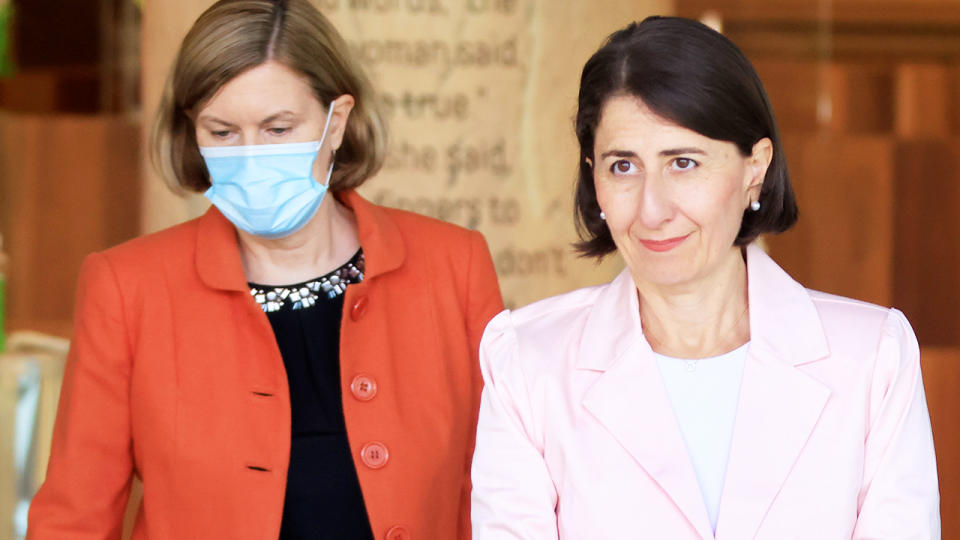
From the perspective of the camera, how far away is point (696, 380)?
2.03 metres

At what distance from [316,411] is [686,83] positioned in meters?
0.90

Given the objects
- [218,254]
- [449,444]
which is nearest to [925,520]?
[449,444]

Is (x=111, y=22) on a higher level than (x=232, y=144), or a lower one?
higher

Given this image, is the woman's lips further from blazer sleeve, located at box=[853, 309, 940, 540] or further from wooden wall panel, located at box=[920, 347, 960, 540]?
wooden wall panel, located at box=[920, 347, 960, 540]

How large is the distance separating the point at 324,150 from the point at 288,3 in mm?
291

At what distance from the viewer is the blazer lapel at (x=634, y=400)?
6.31ft

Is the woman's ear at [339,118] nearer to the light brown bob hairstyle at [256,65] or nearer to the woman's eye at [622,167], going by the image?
the light brown bob hairstyle at [256,65]

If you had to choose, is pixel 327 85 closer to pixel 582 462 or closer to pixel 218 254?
pixel 218 254

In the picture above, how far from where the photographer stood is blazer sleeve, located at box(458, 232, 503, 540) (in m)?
2.48

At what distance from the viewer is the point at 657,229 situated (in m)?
1.94

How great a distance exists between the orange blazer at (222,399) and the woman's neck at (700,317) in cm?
51

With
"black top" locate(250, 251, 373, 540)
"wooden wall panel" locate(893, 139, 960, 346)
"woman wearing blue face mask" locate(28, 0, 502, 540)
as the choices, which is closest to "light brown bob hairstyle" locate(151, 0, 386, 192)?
"woman wearing blue face mask" locate(28, 0, 502, 540)

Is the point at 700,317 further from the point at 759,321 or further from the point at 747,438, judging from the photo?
the point at 747,438

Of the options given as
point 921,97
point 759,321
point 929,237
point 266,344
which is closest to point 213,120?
point 266,344
